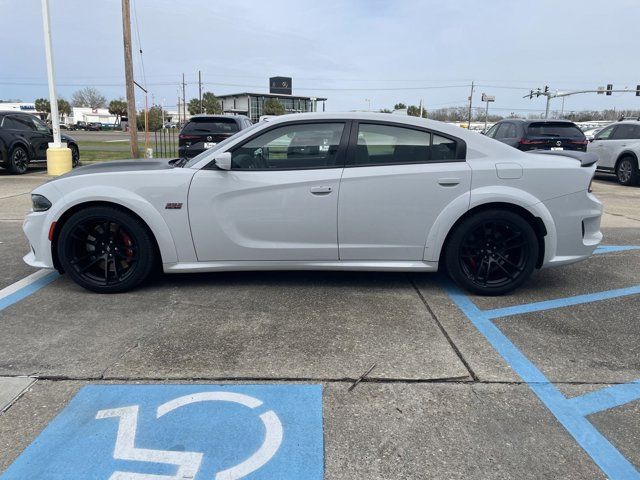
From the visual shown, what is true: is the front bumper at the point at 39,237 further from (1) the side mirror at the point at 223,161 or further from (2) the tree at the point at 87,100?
(2) the tree at the point at 87,100

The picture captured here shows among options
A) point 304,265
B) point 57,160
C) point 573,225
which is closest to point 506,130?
point 573,225

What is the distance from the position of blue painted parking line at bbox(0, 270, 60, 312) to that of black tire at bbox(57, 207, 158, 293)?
1.49ft

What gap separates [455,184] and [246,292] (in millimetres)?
1995

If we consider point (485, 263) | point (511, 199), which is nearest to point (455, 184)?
point (511, 199)

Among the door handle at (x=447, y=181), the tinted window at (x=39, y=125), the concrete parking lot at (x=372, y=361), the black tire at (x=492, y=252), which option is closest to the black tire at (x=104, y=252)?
the concrete parking lot at (x=372, y=361)

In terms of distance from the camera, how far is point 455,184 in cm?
Answer: 414

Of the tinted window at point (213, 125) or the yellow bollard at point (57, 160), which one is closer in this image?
the tinted window at point (213, 125)

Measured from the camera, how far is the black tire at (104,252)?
164 inches

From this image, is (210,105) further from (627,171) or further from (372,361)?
(372,361)

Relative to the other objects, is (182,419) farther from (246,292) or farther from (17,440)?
(246,292)

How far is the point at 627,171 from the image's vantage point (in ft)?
42.3

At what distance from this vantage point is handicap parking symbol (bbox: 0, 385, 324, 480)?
85.8 inches

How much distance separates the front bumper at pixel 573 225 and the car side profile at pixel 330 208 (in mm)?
11

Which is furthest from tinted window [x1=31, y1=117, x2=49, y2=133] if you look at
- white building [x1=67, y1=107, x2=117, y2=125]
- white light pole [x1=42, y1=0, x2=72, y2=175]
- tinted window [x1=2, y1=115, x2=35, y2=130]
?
white building [x1=67, y1=107, x2=117, y2=125]
